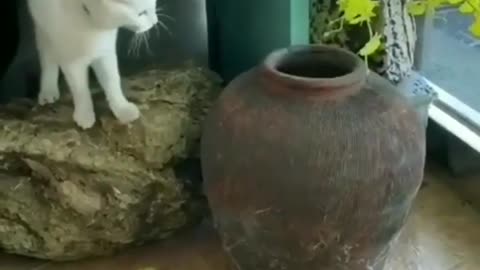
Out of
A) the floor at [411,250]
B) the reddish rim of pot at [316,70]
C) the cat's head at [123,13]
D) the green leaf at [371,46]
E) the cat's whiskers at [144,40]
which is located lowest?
the floor at [411,250]

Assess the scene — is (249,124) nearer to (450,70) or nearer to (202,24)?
(202,24)

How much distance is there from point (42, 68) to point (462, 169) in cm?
78

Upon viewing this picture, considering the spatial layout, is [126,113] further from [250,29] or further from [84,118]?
[250,29]

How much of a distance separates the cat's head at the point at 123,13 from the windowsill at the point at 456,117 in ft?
1.90

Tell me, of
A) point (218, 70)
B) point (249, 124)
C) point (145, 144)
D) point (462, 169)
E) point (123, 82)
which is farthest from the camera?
point (218, 70)

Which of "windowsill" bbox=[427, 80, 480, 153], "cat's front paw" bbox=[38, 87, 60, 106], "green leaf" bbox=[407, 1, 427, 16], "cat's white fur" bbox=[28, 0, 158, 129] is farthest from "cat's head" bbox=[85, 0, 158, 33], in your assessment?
"windowsill" bbox=[427, 80, 480, 153]

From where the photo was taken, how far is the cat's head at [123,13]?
1276mm

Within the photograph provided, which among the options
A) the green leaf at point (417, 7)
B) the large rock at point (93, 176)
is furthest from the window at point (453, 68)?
the large rock at point (93, 176)

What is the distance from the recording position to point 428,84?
62.6 inches

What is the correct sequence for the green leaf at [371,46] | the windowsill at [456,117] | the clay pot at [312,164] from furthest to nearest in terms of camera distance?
1. the windowsill at [456,117]
2. the green leaf at [371,46]
3. the clay pot at [312,164]

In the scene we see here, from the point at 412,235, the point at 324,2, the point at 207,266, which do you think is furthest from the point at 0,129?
the point at 412,235

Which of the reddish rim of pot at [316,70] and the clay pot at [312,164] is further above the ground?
the reddish rim of pot at [316,70]

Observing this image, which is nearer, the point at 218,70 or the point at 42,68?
the point at 42,68

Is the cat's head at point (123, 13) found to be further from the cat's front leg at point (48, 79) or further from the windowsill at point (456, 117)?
the windowsill at point (456, 117)
